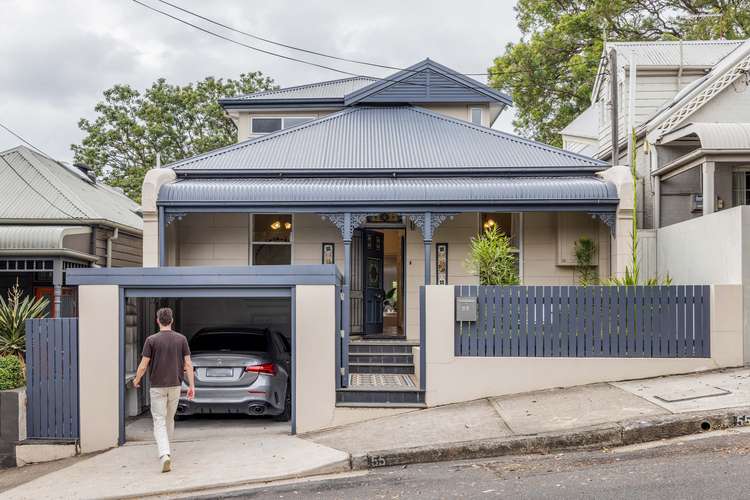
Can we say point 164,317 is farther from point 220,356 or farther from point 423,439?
point 423,439

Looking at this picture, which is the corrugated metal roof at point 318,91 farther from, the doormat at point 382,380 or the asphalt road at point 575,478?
the asphalt road at point 575,478

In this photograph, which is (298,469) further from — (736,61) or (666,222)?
(736,61)

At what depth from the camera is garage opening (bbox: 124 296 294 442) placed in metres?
9.71

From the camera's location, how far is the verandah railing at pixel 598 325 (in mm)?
9766

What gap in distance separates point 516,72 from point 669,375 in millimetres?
23575

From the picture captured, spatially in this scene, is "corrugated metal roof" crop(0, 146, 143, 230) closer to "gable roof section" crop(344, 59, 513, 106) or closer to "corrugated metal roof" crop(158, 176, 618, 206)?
"corrugated metal roof" crop(158, 176, 618, 206)

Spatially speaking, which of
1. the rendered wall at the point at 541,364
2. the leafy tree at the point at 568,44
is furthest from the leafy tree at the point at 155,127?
the rendered wall at the point at 541,364

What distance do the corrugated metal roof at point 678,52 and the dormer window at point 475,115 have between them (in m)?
4.24

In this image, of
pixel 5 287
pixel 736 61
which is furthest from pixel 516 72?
pixel 5 287

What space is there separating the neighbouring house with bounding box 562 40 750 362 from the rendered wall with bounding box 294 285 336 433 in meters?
5.95

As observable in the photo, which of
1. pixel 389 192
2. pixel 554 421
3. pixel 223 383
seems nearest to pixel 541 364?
Result: pixel 554 421

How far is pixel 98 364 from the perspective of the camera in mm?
9211

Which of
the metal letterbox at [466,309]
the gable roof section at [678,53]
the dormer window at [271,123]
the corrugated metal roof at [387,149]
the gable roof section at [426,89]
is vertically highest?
the gable roof section at [678,53]

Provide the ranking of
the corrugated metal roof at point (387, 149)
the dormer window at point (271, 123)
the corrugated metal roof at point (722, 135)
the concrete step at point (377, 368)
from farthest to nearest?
the dormer window at point (271, 123) < the corrugated metal roof at point (387, 149) < the corrugated metal roof at point (722, 135) < the concrete step at point (377, 368)
